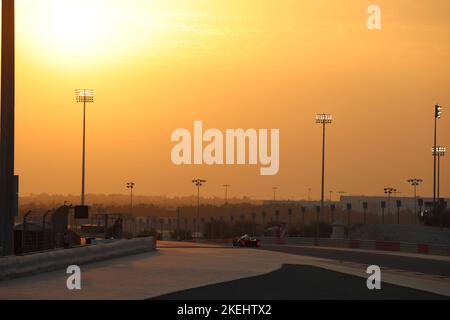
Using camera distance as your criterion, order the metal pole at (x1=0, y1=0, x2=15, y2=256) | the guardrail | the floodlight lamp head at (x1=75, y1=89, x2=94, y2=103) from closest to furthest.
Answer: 1. the metal pole at (x1=0, y1=0, x2=15, y2=256)
2. the guardrail
3. the floodlight lamp head at (x1=75, y1=89, x2=94, y2=103)

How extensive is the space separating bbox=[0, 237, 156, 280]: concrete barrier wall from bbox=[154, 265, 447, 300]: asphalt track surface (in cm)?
500

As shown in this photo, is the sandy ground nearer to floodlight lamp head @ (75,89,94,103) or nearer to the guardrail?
the guardrail

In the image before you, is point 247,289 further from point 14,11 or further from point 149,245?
point 149,245

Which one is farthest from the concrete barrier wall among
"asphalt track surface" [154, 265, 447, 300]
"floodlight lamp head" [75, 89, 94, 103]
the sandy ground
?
"floodlight lamp head" [75, 89, 94, 103]

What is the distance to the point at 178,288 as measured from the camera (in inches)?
842

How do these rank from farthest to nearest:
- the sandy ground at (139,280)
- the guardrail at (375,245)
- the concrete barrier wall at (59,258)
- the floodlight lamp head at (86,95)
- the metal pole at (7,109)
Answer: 1. the floodlight lamp head at (86,95)
2. the guardrail at (375,245)
3. the metal pole at (7,109)
4. the concrete barrier wall at (59,258)
5. the sandy ground at (139,280)

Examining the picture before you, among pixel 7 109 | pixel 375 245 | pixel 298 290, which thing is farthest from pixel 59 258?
pixel 375 245

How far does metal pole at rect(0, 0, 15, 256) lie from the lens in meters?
23.0

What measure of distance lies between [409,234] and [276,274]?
7137 cm

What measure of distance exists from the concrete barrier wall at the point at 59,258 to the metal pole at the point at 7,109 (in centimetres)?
59

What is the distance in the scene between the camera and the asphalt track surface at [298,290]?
64.7 feet

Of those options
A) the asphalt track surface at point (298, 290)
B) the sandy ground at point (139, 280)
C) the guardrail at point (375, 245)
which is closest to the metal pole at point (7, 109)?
the sandy ground at point (139, 280)

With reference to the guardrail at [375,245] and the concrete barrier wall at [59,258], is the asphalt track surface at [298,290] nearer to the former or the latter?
the concrete barrier wall at [59,258]
